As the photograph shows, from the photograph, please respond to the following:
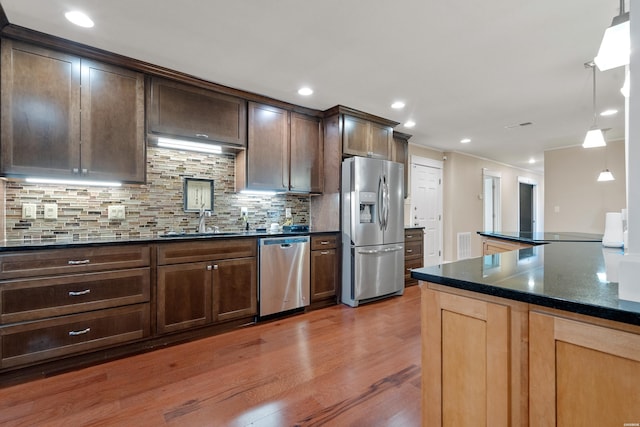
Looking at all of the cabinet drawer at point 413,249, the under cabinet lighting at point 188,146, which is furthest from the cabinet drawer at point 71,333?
the cabinet drawer at point 413,249

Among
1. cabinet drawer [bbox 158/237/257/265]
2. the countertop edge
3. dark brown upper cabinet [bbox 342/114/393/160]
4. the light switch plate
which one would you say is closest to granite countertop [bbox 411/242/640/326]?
the countertop edge

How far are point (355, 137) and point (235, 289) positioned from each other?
228 centimetres

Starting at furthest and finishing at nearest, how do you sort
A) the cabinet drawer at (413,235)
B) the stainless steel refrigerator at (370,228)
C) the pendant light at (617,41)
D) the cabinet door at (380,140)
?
the cabinet drawer at (413,235) → the cabinet door at (380,140) → the stainless steel refrigerator at (370,228) → the pendant light at (617,41)

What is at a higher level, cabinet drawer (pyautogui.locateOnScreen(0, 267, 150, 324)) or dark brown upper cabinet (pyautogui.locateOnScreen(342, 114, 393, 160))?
dark brown upper cabinet (pyautogui.locateOnScreen(342, 114, 393, 160))

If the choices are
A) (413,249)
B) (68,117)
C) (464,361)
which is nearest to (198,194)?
(68,117)

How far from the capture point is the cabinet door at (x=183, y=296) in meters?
2.44

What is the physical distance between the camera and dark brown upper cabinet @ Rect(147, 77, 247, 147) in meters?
2.65

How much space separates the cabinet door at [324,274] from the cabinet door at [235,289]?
A: 0.73 meters

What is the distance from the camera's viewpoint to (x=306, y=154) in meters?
3.68

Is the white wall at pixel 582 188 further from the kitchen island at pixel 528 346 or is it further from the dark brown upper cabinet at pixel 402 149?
the kitchen island at pixel 528 346

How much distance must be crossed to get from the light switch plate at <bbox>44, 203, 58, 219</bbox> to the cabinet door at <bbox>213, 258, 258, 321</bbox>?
50.6 inches

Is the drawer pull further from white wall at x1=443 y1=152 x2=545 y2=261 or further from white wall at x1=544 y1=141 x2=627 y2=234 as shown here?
white wall at x1=544 y1=141 x2=627 y2=234

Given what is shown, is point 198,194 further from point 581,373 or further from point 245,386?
point 581,373

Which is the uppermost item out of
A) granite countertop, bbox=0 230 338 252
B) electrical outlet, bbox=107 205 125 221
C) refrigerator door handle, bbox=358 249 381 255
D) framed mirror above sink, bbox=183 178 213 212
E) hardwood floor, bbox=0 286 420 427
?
framed mirror above sink, bbox=183 178 213 212
